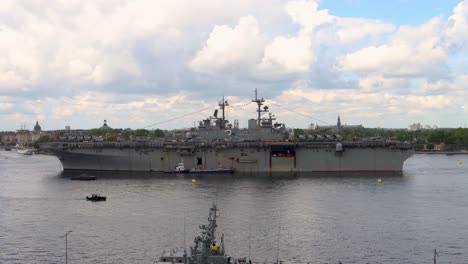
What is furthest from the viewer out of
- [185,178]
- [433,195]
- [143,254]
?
[185,178]

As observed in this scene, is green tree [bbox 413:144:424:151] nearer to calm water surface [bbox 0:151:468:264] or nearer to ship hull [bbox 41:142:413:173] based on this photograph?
ship hull [bbox 41:142:413:173]

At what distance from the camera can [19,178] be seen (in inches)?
2923

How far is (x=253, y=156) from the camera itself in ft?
246

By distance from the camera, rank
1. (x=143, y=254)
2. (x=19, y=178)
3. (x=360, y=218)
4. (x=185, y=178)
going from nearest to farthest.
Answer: (x=143, y=254) → (x=360, y=218) → (x=185, y=178) → (x=19, y=178)

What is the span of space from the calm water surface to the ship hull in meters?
9.04

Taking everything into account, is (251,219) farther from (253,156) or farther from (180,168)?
(180,168)

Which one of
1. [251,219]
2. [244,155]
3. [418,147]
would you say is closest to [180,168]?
[244,155]

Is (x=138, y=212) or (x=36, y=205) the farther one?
(x=36, y=205)

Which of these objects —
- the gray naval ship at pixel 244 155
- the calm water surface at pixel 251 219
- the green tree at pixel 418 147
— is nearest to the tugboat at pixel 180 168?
the gray naval ship at pixel 244 155

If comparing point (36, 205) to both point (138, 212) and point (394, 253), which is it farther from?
point (394, 253)

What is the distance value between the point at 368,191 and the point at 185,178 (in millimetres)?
23550

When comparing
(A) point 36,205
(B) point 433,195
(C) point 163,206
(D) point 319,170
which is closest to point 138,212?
(C) point 163,206

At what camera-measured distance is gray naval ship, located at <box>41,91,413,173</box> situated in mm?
74250

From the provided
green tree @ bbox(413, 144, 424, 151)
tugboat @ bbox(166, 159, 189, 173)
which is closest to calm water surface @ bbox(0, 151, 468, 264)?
tugboat @ bbox(166, 159, 189, 173)
